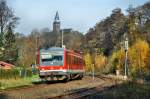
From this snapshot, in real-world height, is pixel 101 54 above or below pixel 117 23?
below

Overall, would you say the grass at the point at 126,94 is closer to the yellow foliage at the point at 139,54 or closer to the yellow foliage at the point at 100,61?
the yellow foliage at the point at 139,54

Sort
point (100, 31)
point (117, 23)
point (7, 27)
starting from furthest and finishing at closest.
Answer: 1. point (100, 31)
2. point (117, 23)
3. point (7, 27)

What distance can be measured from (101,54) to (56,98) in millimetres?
107676

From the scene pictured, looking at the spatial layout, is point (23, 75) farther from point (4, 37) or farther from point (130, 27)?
point (130, 27)

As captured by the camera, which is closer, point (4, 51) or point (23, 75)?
point (23, 75)

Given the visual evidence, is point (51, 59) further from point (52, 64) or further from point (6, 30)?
point (6, 30)

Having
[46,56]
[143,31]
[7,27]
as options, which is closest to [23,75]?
[7,27]

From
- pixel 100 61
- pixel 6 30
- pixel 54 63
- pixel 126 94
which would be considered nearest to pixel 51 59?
pixel 54 63

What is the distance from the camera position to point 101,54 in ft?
415

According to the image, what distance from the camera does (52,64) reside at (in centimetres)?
3666

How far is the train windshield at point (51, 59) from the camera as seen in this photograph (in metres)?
36.8

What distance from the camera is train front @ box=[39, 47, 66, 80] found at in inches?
1435

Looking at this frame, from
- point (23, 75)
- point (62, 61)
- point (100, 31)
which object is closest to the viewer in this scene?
point (62, 61)

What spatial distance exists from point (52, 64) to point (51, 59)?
571mm
